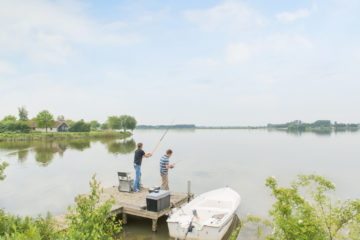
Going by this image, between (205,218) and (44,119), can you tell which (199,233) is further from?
(44,119)

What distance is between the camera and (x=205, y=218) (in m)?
7.30

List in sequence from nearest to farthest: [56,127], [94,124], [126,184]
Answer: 1. [126,184]
2. [56,127]
3. [94,124]

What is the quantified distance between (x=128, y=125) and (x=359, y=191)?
3401 inches

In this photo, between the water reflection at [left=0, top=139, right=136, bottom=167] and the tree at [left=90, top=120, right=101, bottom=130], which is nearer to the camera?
the water reflection at [left=0, top=139, right=136, bottom=167]

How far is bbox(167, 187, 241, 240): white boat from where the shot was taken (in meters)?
6.14

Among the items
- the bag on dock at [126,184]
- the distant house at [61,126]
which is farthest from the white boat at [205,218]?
the distant house at [61,126]

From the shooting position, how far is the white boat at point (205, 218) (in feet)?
20.1

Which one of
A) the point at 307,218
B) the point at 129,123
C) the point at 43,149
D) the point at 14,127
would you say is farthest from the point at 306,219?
the point at 129,123

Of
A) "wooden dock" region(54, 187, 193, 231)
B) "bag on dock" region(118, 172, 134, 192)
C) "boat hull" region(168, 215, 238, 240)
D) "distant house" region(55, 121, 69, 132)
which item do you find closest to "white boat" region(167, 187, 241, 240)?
"boat hull" region(168, 215, 238, 240)

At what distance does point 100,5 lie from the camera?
16.7 metres

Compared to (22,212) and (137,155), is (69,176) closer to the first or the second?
(22,212)

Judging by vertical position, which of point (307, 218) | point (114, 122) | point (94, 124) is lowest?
point (307, 218)

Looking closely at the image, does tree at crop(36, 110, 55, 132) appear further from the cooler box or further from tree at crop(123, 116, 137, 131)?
the cooler box

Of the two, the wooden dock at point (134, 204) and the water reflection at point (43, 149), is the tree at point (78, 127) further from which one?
the wooden dock at point (134, 204)
